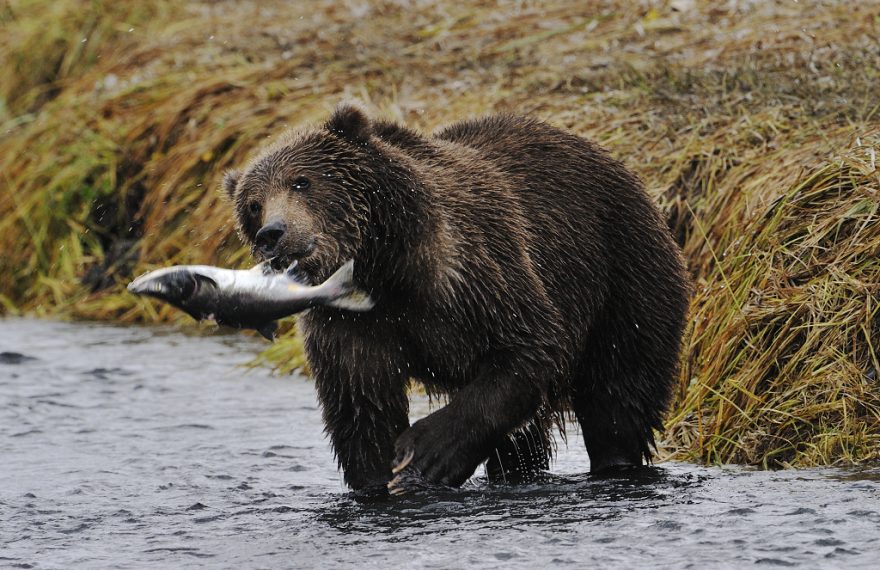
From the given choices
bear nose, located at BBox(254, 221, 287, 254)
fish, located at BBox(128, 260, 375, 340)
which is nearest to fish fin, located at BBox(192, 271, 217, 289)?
fish, located at BBox(128, 260, 375, 340)

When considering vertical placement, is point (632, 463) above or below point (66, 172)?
below

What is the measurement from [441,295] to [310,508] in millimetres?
979

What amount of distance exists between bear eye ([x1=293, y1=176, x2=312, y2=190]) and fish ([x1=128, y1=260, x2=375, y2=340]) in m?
0.48

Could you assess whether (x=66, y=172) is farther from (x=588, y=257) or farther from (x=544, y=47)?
(x=588, y=257)

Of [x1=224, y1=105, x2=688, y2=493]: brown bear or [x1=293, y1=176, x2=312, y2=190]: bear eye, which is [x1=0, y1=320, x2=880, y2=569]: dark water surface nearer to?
[x1=224, y1=105, x2=688, y2=493]: brown bear

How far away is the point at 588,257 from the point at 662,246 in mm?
403

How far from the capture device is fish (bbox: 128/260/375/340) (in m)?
5.21

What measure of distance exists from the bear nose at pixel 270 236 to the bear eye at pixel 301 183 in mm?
312

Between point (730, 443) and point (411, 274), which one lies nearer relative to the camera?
point (411, 274)

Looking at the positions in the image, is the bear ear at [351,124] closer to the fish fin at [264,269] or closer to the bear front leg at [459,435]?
the fish fin at [264,269]

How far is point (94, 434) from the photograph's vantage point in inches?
289

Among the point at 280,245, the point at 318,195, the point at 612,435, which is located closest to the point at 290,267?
the point at 280,245

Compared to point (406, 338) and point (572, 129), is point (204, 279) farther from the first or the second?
point (572, 129)

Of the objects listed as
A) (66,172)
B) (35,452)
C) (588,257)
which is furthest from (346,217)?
(66,172)
